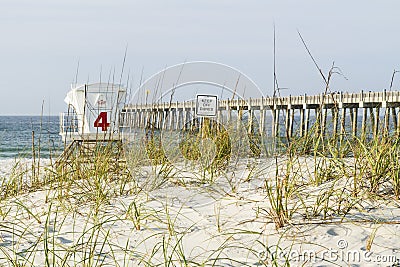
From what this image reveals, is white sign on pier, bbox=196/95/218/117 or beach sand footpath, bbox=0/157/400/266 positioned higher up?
white sign on pier, bbox=196/95/218/117

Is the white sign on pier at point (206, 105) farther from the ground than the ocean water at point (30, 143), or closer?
farther from the ground

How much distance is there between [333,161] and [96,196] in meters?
1.63

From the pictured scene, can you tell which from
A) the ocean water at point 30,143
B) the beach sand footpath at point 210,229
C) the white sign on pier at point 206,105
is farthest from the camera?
the ocean water at point 30,143

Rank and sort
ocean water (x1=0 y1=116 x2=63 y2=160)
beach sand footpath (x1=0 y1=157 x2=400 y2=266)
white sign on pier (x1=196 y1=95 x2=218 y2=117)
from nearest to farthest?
beach sand footpath (x1=0 y1=157 x2=400 y2=266) → white sign on pier (x1=196 y1=95 x2=218 y2=117) → ocean water (x1=0 y1=116 x2=63 y2=160)

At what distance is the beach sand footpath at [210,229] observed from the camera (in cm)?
270

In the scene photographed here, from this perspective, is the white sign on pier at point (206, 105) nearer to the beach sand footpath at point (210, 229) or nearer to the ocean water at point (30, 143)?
the beach sand footpath at point (210, 229)

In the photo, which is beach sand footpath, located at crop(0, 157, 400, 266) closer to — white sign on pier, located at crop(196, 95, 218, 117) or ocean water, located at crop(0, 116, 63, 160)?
white sign on pier, located at crop(196, 95, 218, 117)

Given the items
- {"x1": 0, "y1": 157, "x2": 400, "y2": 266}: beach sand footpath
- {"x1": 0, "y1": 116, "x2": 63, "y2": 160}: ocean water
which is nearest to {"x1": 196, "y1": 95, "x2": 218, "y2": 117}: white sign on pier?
{"x1": 0, "y1": 157, "x2": 400, "y2": 266}: beach sand footpath

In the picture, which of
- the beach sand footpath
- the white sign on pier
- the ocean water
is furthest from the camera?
the ocean water

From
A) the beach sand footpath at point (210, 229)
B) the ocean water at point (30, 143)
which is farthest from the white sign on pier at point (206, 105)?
the ocean water at point (30, 143)

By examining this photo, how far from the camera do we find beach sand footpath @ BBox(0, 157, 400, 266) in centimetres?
270

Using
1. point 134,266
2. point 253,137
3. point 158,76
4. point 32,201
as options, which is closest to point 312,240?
point 134,266

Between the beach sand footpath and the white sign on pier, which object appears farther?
the white sign on pier

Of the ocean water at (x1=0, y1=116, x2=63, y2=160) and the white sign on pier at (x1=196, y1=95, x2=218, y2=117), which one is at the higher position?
the white sign on pier at (x1=196, y1=95, x2=218, y2=117)
